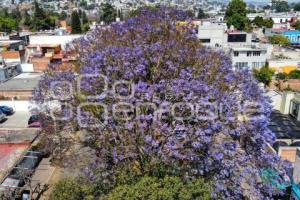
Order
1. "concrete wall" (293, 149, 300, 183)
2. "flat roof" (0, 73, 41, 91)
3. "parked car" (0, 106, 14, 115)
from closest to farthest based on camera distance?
1. "concrete wall" (293, 149, 300, 183)
2. "parked car" (0, 106, 14, 115)
3. "flat roof" (0, 73, 41, 91)

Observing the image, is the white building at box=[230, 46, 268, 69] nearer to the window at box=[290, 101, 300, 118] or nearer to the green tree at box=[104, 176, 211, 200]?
the window at box=[290, 101, 300, 118]

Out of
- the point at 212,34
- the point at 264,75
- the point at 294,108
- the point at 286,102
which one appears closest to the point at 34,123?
the point at 286,102

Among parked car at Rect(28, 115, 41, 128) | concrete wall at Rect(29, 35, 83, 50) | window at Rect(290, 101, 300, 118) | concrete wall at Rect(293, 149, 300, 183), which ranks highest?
concrete wall at Rect(29, 35, 83, 50)

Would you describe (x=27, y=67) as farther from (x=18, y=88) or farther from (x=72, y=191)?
(x=72, y=191)

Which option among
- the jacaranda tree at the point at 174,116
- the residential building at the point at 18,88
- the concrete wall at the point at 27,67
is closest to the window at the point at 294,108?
the jacaranda tree at the point at 174,116

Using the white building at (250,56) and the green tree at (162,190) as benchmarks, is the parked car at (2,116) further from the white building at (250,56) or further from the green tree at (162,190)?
the white building at (250,56)

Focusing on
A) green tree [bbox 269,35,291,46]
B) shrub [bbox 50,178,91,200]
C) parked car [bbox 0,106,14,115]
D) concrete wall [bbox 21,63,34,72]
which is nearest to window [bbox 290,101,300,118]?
shrub [bbox 50,178,91,200]

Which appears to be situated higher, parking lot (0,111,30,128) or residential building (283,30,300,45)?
residential building (283,30,300,45)

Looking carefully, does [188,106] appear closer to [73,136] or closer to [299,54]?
[73,136]
